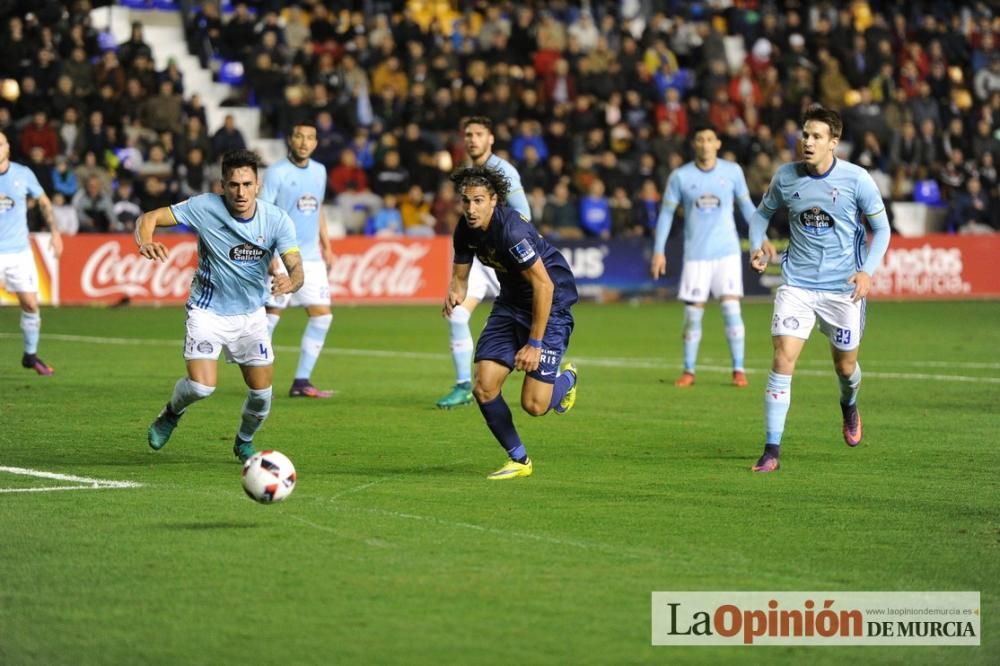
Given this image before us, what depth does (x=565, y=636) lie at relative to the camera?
6.00 m

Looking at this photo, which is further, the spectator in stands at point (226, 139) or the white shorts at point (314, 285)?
the spectator in stands at point (226, 139)

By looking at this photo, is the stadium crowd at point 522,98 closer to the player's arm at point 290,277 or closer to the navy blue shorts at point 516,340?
the player's arm at point 290,277

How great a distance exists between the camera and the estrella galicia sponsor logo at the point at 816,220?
34.2 ft

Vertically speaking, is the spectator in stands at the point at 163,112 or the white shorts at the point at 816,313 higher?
the spectator in stands at the point at 163,112

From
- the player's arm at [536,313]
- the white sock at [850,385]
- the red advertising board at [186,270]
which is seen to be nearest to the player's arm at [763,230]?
the white sock at [850,385]

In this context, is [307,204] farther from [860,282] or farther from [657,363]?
[860,282]

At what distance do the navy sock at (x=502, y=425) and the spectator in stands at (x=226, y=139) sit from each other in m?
18.0

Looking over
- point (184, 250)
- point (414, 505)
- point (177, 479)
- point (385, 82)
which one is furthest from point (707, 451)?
point (385, 82)

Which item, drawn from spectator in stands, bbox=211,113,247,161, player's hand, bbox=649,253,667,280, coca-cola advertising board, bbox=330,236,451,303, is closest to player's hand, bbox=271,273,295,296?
player's hand, bbox=649,253,667,280

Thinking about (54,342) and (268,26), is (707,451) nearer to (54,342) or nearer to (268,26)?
(54,342)

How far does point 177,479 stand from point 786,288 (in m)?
4.31

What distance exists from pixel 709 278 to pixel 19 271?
288 inches

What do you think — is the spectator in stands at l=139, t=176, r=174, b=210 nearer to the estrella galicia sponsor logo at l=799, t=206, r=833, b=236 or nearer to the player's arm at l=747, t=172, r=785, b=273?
the player's arm at l=747, t=172, r=785, b=273

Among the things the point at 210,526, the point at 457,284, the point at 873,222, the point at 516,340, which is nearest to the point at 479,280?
the point at 457,284
